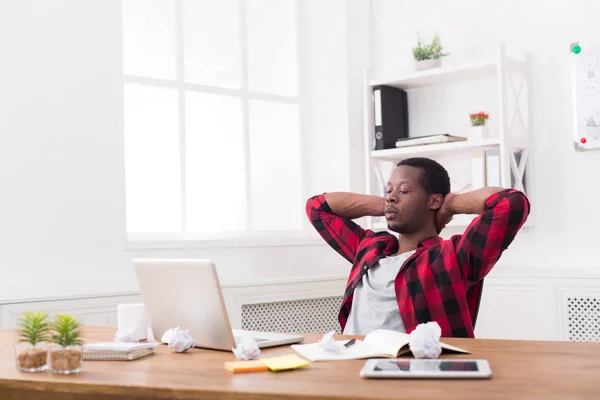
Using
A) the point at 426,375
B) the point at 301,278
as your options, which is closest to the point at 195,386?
the point at 426,375

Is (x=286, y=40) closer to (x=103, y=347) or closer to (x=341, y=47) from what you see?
(x=341, y=47)

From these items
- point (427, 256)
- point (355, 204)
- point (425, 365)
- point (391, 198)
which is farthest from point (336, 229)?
point (425, 365)

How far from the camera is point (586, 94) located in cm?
338

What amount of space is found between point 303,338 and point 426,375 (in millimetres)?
553

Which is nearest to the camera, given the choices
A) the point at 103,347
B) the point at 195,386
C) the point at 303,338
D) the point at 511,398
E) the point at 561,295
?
the point at 511,398

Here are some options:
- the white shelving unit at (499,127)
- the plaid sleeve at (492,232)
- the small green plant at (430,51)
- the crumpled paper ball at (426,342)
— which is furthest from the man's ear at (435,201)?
the small green plant at (430,51)

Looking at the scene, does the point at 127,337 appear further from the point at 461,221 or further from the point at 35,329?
the point at 461,221

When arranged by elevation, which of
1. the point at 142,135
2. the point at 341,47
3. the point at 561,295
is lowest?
the point at 561,295

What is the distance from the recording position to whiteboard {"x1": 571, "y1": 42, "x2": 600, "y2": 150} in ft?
11.0

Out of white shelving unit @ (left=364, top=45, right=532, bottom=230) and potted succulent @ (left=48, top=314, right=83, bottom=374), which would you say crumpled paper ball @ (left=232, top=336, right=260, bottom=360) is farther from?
white shelving unit @ (left=364, top=45, right=532, bottom=230)

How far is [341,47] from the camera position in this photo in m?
3.99

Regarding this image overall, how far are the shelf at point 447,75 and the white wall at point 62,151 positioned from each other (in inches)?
50.1

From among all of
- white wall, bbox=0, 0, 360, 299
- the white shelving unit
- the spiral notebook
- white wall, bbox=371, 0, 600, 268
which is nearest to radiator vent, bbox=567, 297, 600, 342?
white wall, bbox=371, 0, 600, 268

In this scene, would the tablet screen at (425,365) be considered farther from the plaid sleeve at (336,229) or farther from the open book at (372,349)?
the plaid sleeve at (336,229)
